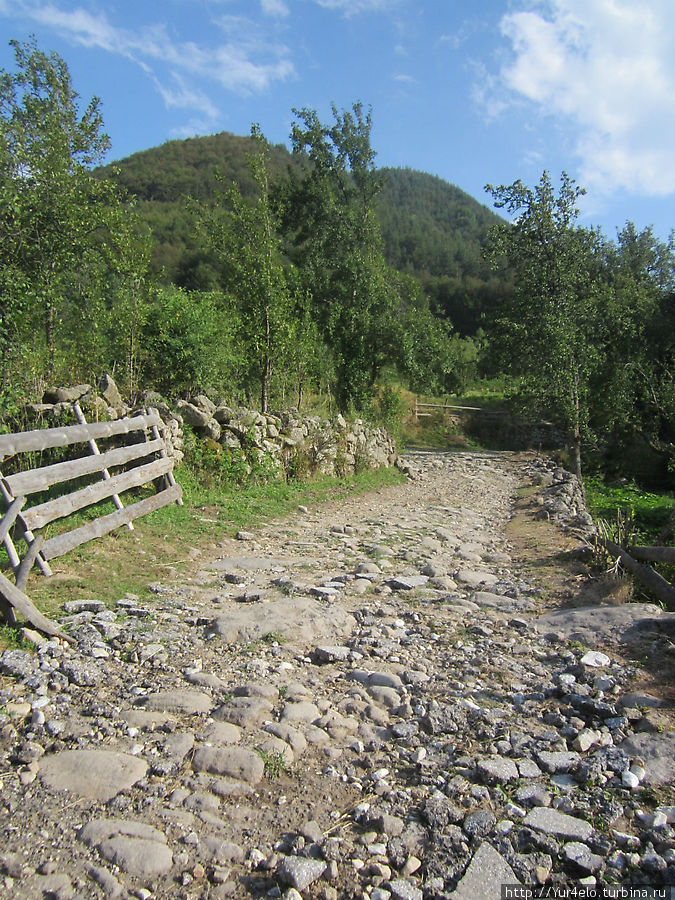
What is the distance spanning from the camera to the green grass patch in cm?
1420

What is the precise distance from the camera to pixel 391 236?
105000 millimetres

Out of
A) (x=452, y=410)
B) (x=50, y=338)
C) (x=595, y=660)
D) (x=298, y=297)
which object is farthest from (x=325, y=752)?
(x=452, y=410)

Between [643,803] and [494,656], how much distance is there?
186cm

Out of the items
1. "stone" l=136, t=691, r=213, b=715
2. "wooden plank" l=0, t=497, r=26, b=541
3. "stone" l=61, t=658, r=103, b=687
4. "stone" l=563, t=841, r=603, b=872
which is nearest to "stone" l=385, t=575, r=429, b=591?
"stone" l=136, t=691, r=213, b=715

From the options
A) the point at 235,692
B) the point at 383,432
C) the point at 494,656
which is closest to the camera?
the point at 235,692

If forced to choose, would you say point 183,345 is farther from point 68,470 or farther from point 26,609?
point 26,609

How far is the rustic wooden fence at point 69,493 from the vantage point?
4.86 meters

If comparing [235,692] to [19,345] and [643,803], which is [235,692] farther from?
[19,345]

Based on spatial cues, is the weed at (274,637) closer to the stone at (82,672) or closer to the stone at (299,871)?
the stone at (82,672)

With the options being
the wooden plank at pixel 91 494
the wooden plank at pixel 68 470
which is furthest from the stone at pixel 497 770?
the wooden plank at pixel 68 470

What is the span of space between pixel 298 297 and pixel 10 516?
514 inches

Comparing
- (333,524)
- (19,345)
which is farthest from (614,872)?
(19,345)

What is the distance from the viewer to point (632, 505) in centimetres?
1614

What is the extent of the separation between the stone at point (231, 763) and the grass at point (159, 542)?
179cm
